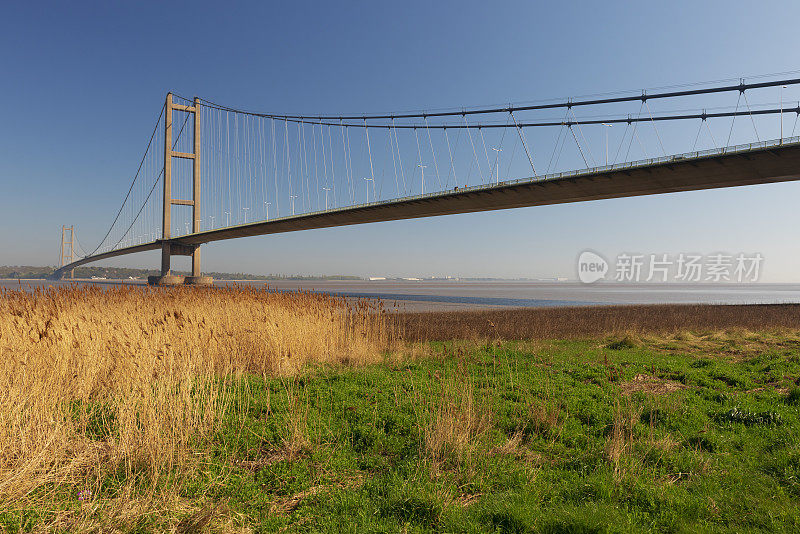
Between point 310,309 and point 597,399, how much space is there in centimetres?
744

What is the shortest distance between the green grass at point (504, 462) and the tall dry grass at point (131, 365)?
317 mm

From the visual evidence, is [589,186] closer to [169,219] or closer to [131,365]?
[131,365]

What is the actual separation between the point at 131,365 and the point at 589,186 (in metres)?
42.3

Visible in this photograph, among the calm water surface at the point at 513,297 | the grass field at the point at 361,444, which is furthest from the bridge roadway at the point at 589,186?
the grass field at the point at 361,444

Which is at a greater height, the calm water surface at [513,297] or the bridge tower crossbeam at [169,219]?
the bridge tower crossbeam at [169,219]

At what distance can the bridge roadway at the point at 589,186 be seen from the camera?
34.1m

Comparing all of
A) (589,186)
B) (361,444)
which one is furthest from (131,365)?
(589,186)

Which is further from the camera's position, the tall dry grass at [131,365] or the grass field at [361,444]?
the tall dry grass at [131,365]

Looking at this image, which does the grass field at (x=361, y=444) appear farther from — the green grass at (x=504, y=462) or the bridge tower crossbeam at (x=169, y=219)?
the bridge tower crossbeam at (x=169, y=219)

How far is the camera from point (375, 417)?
5590 millimetres

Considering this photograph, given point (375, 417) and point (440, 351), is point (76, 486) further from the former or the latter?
point (440, 351)

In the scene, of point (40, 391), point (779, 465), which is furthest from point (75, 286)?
point (779, 465)

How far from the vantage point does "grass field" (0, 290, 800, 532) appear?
3541 millimetres

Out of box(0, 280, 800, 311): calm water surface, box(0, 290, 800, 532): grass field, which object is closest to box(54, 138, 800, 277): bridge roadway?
box(0, 280, 800, 311): calm water surface
